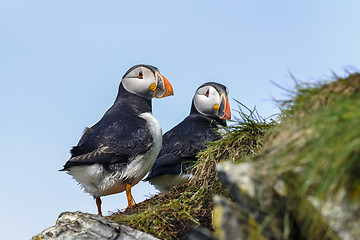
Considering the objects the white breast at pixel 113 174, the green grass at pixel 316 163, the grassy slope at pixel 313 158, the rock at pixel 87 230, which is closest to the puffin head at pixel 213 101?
the white breast at pixel 113 174

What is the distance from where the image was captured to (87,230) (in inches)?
204

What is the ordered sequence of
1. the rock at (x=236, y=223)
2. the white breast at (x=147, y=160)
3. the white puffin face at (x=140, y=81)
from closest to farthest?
the rock at (x=236, y=223), the white breast at (x=147, y=160), the white puffin face at (x=140, y=81)

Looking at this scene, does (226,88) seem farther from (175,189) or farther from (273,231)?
(273,231)

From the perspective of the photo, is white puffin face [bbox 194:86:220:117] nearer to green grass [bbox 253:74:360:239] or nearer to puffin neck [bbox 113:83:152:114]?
puffin neck [bbox 113:83:152:114]

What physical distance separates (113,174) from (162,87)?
6.13ft

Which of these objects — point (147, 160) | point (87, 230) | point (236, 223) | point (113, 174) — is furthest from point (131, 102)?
point (236, 223)

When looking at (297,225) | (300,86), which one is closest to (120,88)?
(300,86)

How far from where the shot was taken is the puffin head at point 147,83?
8.74 meters

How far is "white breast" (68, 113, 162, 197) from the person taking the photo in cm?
751

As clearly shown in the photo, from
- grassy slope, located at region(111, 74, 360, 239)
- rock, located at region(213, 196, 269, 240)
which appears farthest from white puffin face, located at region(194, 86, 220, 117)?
rock, located at region(213, 196, 269, 240)

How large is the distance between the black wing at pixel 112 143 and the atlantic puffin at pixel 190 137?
644mm

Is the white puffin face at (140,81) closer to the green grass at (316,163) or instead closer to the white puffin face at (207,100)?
the white puffin face at (207,100)

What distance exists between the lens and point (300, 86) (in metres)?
3.52

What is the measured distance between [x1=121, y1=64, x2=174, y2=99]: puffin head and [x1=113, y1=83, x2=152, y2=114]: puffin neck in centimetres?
7
